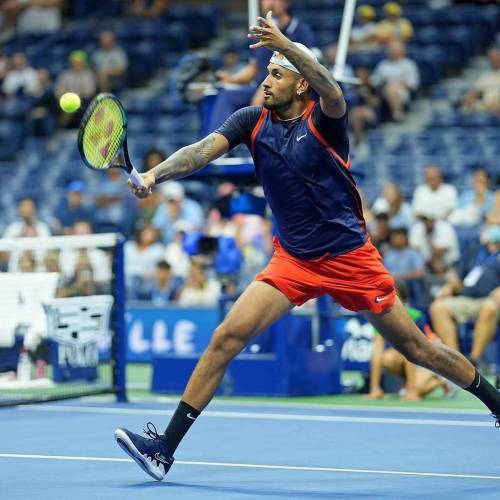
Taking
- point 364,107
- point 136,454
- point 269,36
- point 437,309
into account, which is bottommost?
point 136,454

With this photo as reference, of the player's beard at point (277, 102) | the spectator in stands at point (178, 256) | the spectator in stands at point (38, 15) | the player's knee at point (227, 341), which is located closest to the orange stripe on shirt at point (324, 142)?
the player's beard at point (277, 102)

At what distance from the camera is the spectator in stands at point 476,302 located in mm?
13430

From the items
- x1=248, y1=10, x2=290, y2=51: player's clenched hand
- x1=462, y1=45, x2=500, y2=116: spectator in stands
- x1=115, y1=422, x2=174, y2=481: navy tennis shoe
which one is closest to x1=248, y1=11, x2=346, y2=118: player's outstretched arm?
x1=248, y1=10, x2=290, y2=51: player's clenched hand

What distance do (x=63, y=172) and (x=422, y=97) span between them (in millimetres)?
5746

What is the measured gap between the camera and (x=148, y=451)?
6.81 metres

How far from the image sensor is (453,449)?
8273 millimetres

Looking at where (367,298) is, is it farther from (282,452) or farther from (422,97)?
(422,97)

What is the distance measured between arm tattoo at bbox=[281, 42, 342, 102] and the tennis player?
0.73 ft

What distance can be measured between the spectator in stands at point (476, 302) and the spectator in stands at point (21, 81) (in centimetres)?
1106

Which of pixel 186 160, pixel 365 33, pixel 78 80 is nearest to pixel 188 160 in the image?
pixel 186 160

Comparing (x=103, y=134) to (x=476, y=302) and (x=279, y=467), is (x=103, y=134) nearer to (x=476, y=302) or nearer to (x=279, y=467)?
(x=279, y=467)

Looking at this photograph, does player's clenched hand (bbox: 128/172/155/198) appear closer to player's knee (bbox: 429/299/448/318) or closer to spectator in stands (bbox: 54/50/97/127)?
player's knee (bbox: 429/299/448/318)

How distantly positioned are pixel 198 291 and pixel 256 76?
460cm

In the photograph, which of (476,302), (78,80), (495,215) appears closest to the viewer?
(476,302)
